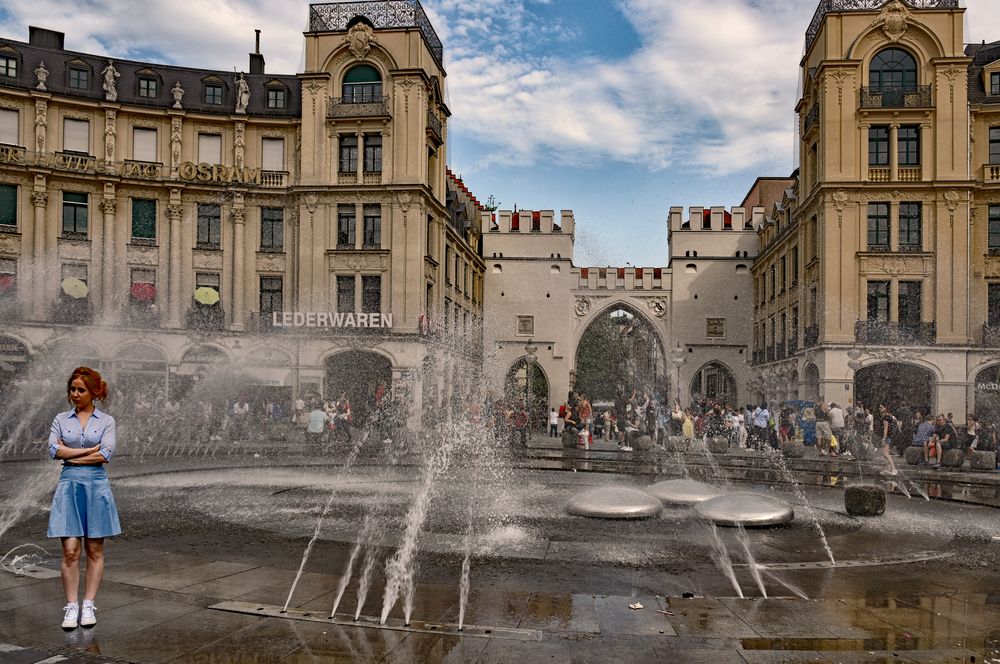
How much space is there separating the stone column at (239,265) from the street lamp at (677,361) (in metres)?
24.7

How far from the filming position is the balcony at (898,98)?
33909 mm

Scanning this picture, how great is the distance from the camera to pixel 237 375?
3662 cm

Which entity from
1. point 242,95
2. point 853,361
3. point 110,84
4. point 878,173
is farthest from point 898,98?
point 110,84

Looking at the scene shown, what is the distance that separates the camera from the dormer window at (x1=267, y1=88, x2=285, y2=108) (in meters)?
→ 38.8

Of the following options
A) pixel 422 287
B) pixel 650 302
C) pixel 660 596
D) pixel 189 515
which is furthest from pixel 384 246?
pixel 660 596

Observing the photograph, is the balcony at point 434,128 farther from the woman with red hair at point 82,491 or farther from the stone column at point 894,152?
the woman with red hair at point 82,491

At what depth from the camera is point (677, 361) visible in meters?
49.5

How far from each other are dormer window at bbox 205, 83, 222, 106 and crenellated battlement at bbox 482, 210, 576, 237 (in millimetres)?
19890

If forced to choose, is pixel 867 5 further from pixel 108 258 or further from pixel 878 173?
pixel 108 258

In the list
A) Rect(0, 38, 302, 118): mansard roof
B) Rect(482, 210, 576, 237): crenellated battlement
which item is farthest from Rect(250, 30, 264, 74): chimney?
Rect(482, 210, 576, 237): crenellated battlement

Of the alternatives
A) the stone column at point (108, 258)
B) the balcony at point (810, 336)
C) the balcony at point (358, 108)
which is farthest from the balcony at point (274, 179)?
the balcony at point (810, 336)

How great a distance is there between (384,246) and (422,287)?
2.49 m

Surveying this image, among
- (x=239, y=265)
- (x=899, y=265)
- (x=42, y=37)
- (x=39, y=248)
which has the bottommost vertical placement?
(x=899, y=265)

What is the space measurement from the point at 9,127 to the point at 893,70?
123ft
